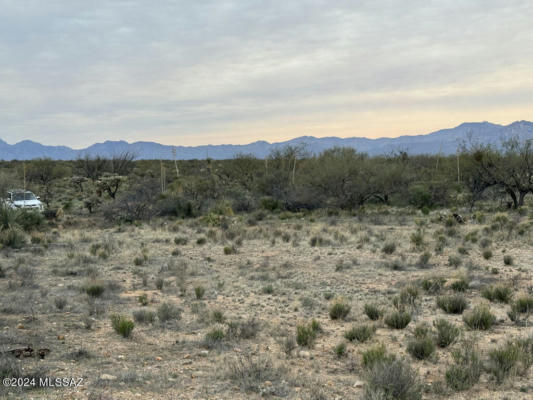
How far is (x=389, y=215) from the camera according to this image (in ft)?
96.6

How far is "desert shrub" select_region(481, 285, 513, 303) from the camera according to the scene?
407 inches

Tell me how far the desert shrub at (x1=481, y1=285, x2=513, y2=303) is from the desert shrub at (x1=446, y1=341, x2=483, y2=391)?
4.12m

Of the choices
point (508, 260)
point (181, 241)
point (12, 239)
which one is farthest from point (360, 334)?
point (12, 239)

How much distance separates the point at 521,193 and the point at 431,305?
23814 millimetres

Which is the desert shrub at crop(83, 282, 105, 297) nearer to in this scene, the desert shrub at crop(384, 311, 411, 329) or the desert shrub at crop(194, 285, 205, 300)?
the desert shrub at crop(194, 285, 205, 300)

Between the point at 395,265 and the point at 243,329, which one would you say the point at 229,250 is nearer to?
the point at 395,265

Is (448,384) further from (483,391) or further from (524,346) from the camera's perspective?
(524,346)

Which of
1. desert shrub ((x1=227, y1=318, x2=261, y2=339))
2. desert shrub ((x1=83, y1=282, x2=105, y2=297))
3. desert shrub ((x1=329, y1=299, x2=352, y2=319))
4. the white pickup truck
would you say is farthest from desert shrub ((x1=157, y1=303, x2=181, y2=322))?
the white pickup truck

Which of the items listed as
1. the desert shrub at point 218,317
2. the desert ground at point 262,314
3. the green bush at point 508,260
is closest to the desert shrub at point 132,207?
the desert ground at point 262,314

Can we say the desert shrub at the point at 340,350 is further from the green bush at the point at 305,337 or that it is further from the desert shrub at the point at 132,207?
the desert shrub at the point at 132,207

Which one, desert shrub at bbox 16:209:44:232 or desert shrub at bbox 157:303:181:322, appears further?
desert shrub at bbox 16:209:44:232

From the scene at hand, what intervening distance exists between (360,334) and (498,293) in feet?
14.1

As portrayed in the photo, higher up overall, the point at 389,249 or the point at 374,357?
the point at 374,357

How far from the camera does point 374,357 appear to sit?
6.54m
